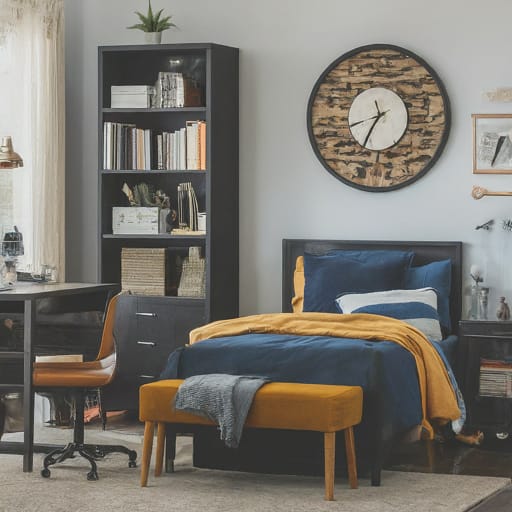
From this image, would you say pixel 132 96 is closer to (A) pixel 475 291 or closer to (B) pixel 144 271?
(B) pixel 144 271

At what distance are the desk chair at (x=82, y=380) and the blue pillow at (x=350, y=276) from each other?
1.35 m

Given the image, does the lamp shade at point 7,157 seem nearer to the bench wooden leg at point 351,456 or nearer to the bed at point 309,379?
the bed at point 309,379

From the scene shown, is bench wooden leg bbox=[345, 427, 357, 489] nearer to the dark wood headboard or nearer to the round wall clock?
the dark wood headboard

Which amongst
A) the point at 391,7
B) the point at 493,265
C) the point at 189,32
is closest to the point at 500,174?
the point at 493,265

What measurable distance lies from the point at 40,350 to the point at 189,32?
102 inches

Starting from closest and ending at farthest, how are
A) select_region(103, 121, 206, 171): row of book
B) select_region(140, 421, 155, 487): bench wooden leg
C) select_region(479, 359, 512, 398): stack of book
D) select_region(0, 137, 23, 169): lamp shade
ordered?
1. select_region(140, 421, 155, 487): bench wooden leg
2. select_region(0, 137, 23, 169): lamp shade
3. select_region(479, 359, 512, 398): stack of book
4. select_region(103, 121, 206, 171): row of book

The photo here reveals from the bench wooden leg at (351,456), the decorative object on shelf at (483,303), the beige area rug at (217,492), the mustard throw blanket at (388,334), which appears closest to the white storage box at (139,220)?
the mustard throw blanket at (388,334)

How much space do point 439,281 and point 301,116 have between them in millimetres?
1346

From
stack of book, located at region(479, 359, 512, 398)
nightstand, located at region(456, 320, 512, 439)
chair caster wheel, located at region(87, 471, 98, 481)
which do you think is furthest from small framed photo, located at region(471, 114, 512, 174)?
chair caster wheel, located at region(87, 471, 98, 481)

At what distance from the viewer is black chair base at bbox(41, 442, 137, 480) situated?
4.56m

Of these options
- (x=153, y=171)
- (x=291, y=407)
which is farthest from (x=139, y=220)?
(x=291, y=407)

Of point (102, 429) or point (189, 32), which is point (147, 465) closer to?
point (102, 429)

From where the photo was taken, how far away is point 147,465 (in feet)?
14.4

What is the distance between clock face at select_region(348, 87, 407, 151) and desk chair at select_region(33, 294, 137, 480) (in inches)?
78.2
